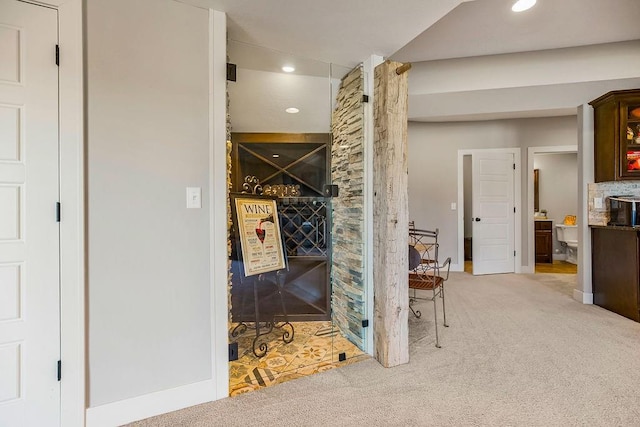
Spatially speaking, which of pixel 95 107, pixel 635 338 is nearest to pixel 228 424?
pixel 95 107

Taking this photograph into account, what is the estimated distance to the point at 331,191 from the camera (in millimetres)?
2547

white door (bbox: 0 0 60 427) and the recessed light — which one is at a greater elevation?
the recessed light

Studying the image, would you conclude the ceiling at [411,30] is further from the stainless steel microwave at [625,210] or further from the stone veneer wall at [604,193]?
the stainless steel microwave at [625,210]

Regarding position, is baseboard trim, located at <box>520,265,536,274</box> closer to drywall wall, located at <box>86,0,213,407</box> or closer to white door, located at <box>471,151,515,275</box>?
white door, located at <box>471,151,515,275</box>

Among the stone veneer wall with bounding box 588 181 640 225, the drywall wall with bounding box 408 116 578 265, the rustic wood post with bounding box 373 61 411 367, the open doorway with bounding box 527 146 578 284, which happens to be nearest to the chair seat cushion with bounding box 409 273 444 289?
the rustic wood post with bounding box 373 61 411 367

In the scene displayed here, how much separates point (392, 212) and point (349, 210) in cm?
46

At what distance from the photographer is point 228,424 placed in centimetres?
154

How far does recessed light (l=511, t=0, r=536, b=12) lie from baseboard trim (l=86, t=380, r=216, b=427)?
3183 mm

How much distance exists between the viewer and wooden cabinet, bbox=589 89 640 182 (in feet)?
10.2

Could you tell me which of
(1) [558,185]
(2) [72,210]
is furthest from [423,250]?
(1) [558,185]

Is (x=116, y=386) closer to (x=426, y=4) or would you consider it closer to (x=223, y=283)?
(x=223, y=283)

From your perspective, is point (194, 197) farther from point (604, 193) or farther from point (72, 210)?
Answer: point (604, 193)

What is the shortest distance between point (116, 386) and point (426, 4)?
8.35 ft

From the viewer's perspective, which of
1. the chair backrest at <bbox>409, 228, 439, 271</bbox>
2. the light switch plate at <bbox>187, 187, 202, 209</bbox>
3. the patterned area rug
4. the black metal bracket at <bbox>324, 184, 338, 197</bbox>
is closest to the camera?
the light switch plate at <bbox>187, 187, 202, 209</bbox>
